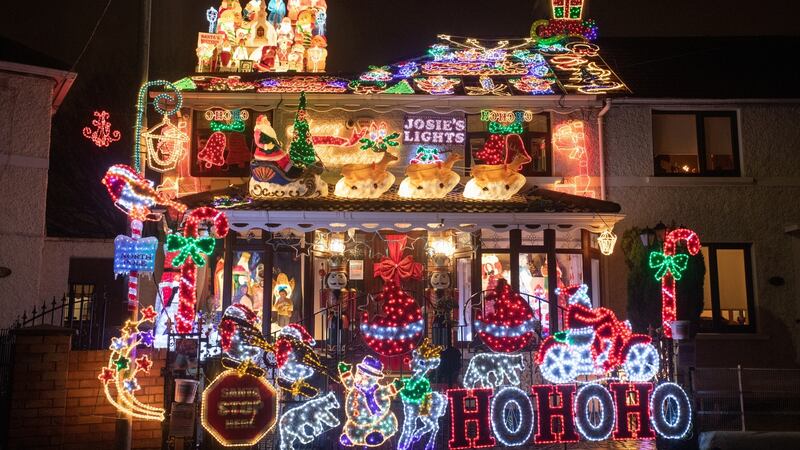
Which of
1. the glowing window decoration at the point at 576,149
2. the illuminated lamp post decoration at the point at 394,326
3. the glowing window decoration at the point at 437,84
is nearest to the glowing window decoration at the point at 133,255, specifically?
the illuminated lamp post decoration at the point at 394,326

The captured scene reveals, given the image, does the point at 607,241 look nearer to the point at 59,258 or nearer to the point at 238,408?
the point at 238,408

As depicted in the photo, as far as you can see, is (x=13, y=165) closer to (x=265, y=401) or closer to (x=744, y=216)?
(x=265, y=401)

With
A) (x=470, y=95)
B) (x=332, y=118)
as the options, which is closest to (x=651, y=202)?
(x=470, y=95)

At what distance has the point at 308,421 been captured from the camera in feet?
33.3

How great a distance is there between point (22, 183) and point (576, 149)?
12.6 meters

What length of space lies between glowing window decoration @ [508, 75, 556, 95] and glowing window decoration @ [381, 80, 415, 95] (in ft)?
7.77

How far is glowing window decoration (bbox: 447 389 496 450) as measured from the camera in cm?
1045

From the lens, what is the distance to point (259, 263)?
16.2 meters

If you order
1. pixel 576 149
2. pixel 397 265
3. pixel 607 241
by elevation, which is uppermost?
pixel 576 149

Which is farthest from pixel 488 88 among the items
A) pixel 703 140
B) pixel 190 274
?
pixel 190 274

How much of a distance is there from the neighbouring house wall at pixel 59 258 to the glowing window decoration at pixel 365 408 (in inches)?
528

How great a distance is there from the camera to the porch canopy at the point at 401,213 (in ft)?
44.3

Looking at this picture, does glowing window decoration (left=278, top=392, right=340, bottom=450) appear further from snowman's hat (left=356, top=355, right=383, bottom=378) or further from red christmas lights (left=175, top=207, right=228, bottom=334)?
red christmas lights (left=175, top=207, right=228, bottom=334)

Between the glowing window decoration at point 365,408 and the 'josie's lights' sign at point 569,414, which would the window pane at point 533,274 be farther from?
the glowing window decoration at point 365,408
